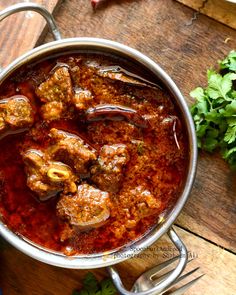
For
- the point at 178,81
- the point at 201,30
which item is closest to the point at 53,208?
the point at 178,81

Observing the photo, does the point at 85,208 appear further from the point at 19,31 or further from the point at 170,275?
the point at 19,31

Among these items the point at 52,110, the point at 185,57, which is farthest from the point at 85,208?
the point at 185,57

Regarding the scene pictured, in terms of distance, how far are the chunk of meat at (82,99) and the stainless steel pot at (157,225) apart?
195mm

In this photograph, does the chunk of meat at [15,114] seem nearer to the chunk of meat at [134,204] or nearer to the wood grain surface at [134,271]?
the chunk of meat at [134,204]

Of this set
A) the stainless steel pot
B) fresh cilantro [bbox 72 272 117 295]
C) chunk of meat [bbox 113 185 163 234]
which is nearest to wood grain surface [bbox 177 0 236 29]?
the stainless steel pot

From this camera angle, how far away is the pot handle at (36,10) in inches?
101

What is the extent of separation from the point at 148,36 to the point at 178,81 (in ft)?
0.86

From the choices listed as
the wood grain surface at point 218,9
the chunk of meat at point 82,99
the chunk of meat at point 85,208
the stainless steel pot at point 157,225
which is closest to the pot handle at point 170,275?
the stainless steel pot at point 157,225

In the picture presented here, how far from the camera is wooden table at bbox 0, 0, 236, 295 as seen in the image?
293 centimetres

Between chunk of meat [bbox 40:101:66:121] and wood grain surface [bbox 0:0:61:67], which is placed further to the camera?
wood grain surface [bbox 0:0:61:67]

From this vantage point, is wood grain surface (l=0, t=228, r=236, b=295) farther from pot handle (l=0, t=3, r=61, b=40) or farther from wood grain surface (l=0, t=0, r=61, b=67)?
pot handle (l=0, t=3, r=61, b=40)

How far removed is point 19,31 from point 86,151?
2.35 feet

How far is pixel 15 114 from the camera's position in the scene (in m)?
2.65

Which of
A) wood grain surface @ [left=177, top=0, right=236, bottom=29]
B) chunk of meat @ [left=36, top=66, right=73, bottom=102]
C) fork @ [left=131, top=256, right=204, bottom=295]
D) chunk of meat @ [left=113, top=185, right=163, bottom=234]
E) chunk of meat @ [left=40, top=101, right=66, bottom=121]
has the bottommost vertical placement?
fork @ [left=131, top=256, right=204, bottom=295]
